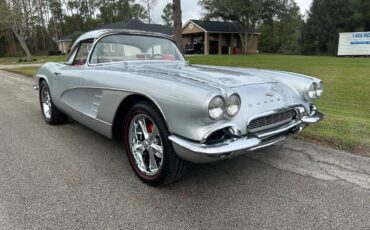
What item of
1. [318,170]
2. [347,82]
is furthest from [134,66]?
[347,82]

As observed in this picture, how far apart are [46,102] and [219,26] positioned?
40.2m

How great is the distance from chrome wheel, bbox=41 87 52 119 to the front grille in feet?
12.9

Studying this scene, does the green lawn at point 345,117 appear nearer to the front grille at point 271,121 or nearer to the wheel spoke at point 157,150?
the front grille at point 271,121

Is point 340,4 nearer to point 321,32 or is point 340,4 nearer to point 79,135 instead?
point 321,32

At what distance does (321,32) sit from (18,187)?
46.8 m

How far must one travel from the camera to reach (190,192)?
2.97 metres

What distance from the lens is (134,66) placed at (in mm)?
3838

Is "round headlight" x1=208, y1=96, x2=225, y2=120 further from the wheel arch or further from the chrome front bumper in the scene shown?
the wheel arch

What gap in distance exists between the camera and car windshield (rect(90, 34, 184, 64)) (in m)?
4.10

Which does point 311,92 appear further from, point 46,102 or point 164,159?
point 46,102

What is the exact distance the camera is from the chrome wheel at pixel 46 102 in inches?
214

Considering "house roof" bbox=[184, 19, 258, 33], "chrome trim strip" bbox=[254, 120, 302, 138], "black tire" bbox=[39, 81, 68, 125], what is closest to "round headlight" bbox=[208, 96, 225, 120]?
"chrome trim strip" bbox=[254, 120, 302, 138]

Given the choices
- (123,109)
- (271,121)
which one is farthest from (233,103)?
(123,109)

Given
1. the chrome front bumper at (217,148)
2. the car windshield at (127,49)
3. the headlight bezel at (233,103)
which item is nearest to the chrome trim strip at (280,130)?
the chrome front bumper at (217,148)
